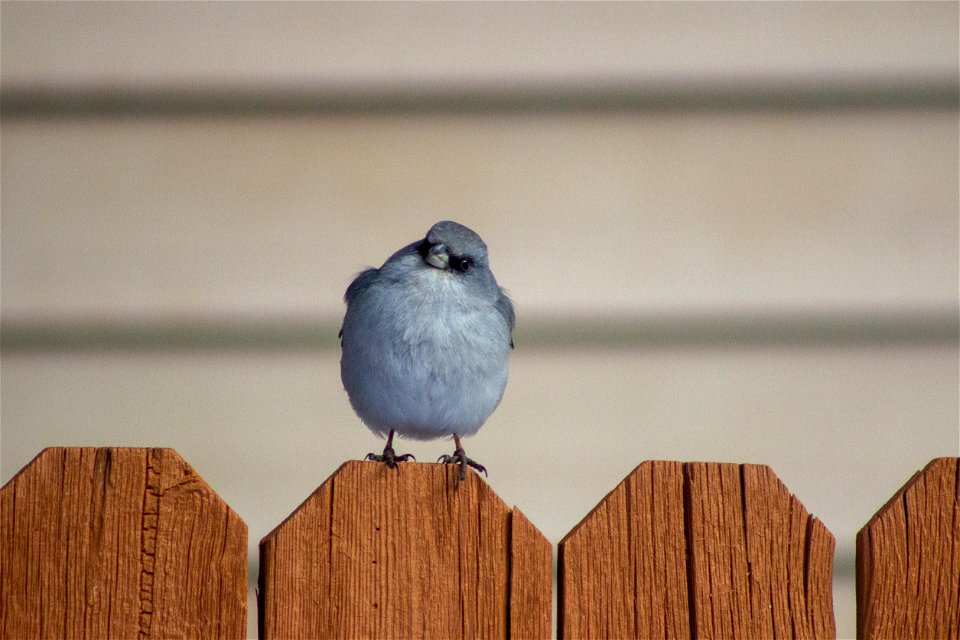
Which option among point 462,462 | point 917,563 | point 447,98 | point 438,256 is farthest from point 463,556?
point 447,98

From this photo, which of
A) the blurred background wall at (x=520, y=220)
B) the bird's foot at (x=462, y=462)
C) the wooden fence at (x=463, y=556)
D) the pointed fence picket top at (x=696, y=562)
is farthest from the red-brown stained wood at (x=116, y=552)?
the blurred background wall at (x=520, y=220)

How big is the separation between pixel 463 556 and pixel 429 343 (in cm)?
100

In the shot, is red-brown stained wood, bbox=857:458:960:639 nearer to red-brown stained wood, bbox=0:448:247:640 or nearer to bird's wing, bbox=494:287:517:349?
red-brown stained wood, bbox=0:448:247:640

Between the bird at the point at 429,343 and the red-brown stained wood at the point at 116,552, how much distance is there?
96 cm

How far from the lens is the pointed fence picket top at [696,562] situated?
2.53m

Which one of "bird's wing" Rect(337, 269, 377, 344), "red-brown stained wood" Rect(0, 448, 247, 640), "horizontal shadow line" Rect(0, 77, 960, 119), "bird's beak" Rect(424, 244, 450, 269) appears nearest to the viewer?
"red-brown stained wood" Rect(0, 448, 247, 640)

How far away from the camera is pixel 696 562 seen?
8.36 feet

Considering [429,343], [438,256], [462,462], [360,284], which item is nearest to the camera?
[462,462]

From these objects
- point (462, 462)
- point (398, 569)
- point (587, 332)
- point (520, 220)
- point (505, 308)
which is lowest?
point (398, 569)

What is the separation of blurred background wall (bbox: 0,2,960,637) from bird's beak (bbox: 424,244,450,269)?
33.5 inches

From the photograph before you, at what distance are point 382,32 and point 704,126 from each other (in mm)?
1219

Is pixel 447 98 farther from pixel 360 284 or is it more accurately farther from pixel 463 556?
pixel 463 556

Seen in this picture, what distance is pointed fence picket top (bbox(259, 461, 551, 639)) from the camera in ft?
8.20

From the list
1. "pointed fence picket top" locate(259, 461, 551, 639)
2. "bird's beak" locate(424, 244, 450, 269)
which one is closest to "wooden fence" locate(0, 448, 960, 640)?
"pointed fence picket top" locate(259, 461, 551, 639)
